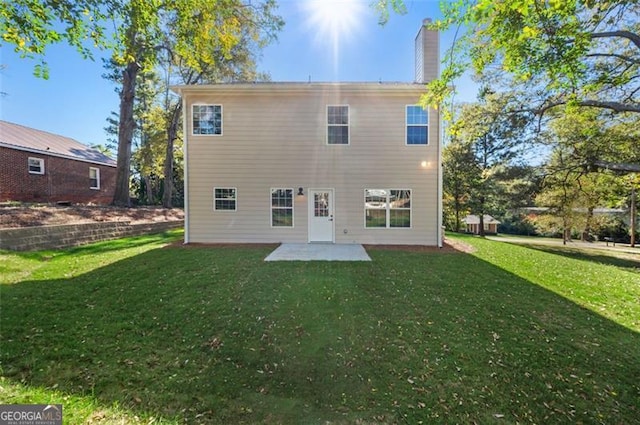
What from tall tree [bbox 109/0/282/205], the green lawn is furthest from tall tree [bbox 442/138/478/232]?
tall tree [bbox 109/0/282/205]

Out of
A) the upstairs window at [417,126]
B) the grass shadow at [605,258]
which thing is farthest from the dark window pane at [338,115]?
the grass shadow at [605,258]

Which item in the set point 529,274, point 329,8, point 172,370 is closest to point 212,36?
point 329,8

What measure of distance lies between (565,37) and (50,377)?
8.40 m

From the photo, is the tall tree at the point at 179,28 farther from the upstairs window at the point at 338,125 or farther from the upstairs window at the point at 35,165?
the upstairs window at the point at 35,165

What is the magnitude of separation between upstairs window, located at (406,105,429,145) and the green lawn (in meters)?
5.20

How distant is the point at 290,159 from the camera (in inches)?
372

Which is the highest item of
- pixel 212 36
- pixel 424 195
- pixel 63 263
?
pixel 212 36

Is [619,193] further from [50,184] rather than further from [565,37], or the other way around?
[50,184]

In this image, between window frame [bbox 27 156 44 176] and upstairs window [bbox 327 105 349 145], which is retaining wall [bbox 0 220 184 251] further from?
window frame [bbox 27 156 44 176]

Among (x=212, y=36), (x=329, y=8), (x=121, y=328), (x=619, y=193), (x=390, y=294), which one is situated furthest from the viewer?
(x=619, y=193)

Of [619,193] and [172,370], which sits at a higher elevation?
[619,193]

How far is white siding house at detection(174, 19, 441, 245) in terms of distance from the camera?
364 inches

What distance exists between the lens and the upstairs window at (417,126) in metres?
9.20

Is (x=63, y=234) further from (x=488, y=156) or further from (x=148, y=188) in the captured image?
(x=488, y=156)
